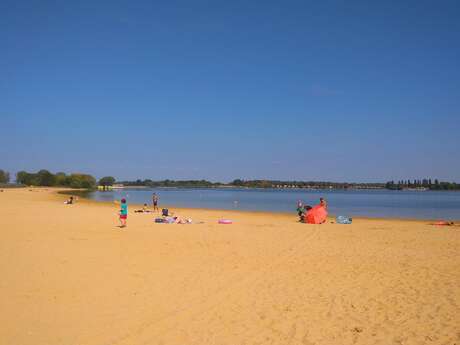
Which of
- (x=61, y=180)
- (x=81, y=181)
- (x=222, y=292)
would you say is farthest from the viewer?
(x=61, y=180)

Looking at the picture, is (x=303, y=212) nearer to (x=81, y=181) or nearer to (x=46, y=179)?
(x=81, y=181)

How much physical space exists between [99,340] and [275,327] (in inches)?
99.8

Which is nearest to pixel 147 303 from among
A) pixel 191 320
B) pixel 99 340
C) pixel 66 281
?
pixel 191 320

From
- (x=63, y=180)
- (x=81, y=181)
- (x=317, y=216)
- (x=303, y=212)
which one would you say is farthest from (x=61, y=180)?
(x=317, y=216)

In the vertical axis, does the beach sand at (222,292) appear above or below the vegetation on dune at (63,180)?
below

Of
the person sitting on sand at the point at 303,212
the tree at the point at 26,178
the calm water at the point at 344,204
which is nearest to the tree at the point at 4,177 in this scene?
the tree at the point at 26,178

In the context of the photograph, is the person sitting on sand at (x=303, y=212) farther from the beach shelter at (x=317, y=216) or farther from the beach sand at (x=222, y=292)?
the beach sand at (x=222, y=292)

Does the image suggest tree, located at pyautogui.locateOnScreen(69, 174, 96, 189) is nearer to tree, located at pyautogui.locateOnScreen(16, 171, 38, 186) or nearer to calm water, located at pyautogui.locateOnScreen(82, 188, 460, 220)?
tree, located at pyautogui.locateOnScreen(16, 171, 38, 186)

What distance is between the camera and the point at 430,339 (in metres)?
5.93

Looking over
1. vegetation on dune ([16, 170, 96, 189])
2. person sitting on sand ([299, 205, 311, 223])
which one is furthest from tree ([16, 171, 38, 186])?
person sitting on sand ([299, 205, 311, 223])

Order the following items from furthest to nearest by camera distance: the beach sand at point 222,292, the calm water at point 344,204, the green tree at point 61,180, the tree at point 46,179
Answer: the green tree at point 61,180 < the tree at point 46,179 < the calm water at point 344,204 < the beach sand at point 222,292

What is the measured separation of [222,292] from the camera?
8344mm

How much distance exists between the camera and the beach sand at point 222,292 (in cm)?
614

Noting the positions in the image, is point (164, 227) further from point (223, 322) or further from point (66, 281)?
point (223, 322)
